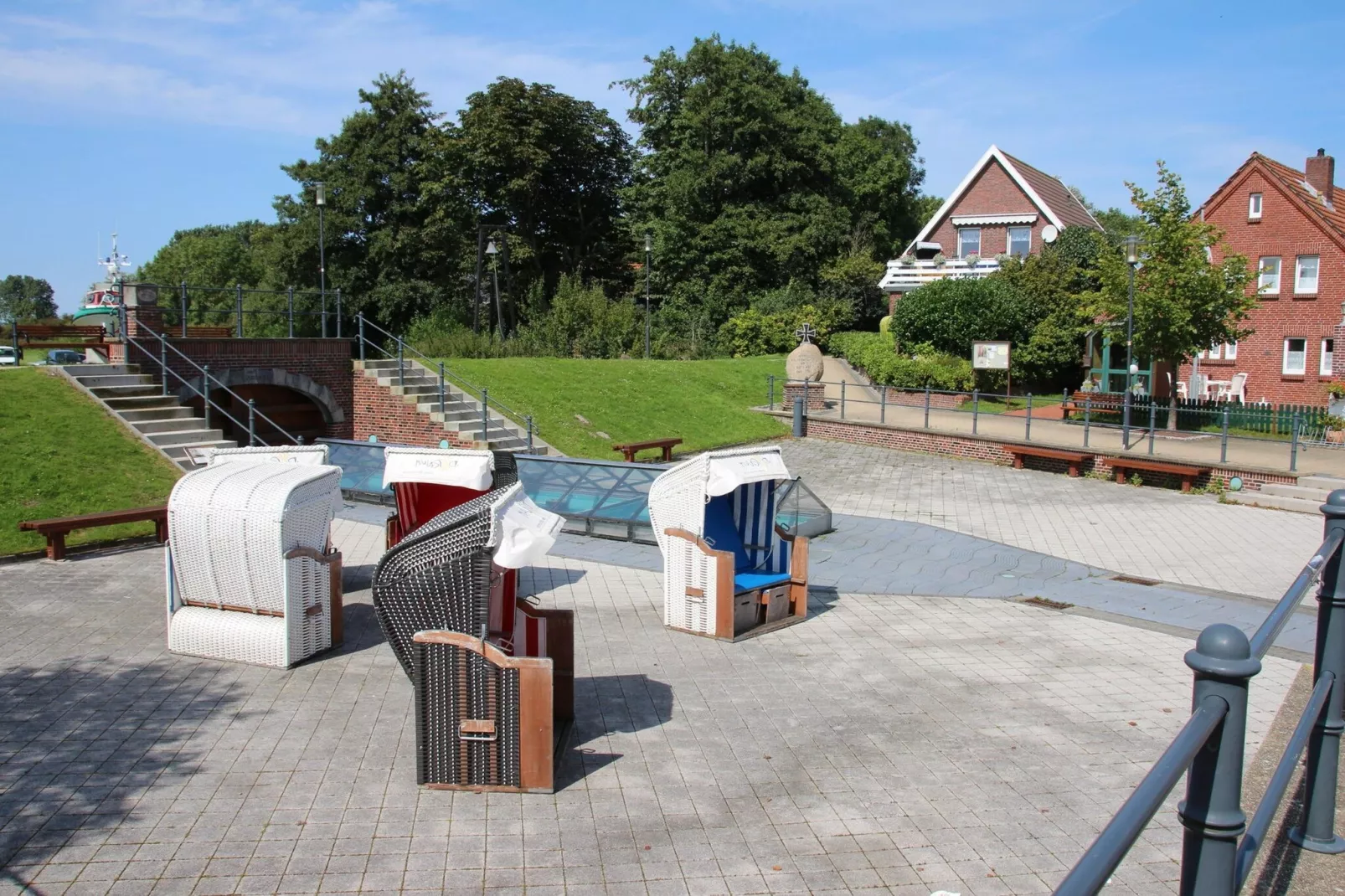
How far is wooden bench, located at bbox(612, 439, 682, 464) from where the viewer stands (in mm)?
20375

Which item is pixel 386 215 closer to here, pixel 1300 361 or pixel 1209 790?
pixel 1300 361

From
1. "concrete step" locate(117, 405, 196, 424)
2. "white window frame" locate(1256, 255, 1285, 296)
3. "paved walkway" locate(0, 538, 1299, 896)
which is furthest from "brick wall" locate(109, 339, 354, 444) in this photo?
"white window frame" locate(1256, 255, 1285, 296)

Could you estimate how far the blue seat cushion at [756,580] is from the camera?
9.70 m

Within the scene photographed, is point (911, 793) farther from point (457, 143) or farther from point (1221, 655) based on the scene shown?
point (457, 143)

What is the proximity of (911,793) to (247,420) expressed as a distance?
1903cm

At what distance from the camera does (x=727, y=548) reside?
1041 cm

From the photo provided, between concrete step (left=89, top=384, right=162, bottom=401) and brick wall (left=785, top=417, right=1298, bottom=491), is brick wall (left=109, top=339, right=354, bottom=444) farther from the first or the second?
brick wall (left=785, top=417, right=1298, bottom=491)

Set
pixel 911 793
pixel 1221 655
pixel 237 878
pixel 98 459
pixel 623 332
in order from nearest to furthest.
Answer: pixel 1221 655
pixel 237 878
pixel 911 793
pixel 98 459
pixel 623 332

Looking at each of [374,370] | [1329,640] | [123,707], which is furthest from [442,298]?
[1329,640]

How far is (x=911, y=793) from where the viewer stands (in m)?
6.07

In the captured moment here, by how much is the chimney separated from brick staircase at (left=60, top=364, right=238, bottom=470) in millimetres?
38578

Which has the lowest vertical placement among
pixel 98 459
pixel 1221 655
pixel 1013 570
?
pixel 1013 570

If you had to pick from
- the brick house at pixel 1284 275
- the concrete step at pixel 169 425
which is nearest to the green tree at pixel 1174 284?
the brick house at pixel 1284 275

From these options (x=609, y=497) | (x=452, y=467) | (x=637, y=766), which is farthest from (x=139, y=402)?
(x=637, y=766)
